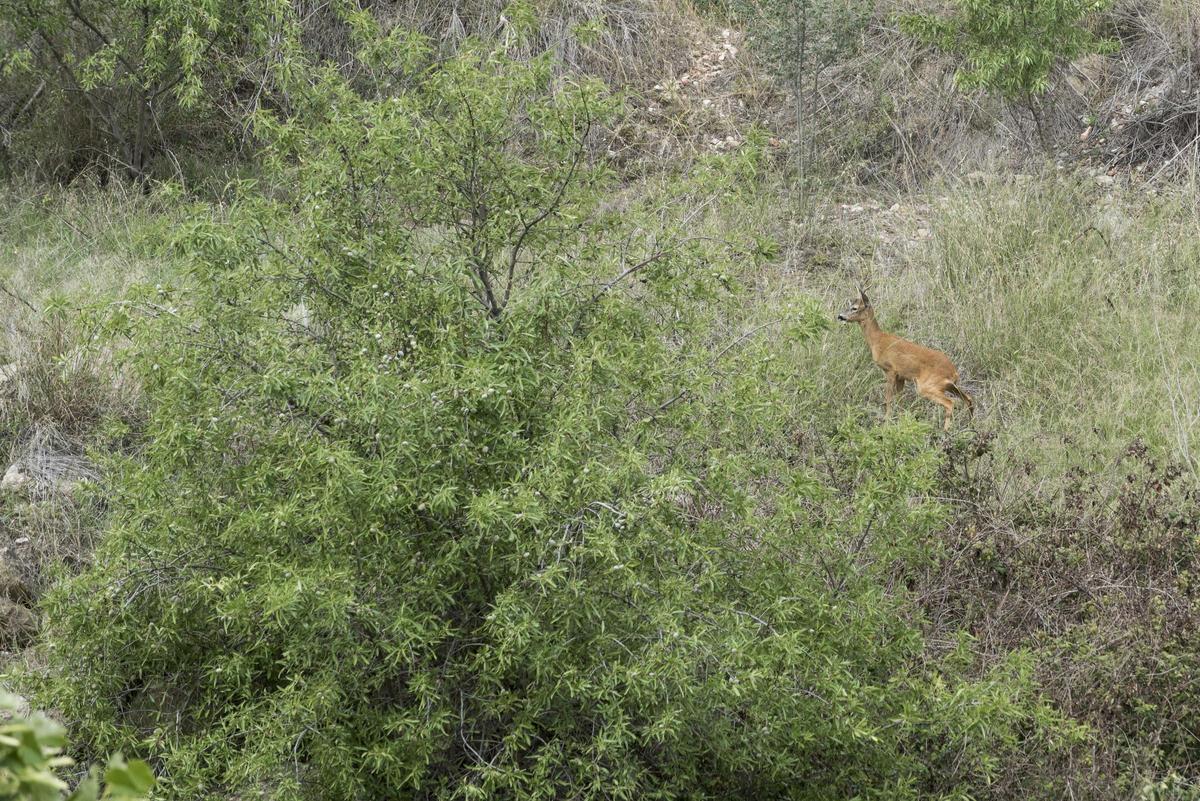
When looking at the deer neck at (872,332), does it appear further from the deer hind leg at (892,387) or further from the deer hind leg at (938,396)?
the deer hind leg at (938,396)

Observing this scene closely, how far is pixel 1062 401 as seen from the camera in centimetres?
754

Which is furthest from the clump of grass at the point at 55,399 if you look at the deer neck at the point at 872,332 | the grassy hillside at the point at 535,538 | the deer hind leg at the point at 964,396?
the deer hind leg at the point at 964,396

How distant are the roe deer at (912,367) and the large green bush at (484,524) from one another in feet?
8.11

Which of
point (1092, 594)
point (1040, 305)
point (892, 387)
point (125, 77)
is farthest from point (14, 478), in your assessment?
point (125, 77)

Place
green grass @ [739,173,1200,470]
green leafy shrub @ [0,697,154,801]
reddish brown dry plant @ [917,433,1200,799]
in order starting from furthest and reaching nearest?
1. green grass @ [739,173,1200,470]
2. reddish brown dry plant @ [917,433,1200,799]
3. green leafy shrub @ [0,697,154,801]

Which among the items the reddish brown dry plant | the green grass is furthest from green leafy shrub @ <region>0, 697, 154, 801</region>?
the green grass

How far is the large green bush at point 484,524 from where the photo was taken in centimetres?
433

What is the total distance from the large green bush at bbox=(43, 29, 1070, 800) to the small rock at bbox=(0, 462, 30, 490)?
208 centimetres

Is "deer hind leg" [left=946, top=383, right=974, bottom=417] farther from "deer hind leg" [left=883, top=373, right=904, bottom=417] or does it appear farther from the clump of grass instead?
the clump of grass

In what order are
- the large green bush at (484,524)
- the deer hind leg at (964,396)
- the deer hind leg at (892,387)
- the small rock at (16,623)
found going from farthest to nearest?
the deer hind leg at (892,387)
the deer hind leg at (964,396)
the small rock at (16,623)
the large green bush at (484,524)

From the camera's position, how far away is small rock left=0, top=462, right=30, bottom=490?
7156 mm

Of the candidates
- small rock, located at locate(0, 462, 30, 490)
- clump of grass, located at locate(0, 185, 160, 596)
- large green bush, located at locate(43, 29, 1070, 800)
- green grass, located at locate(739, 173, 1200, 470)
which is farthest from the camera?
green grass, located at locate(739, 173, 1200, 470)

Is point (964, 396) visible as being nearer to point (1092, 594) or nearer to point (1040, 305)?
point (1040, 305)

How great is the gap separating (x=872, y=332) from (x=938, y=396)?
0.68m
